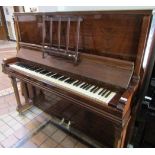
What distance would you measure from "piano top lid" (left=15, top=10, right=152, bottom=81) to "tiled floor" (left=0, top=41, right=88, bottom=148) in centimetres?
112

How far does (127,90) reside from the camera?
110 centimetres

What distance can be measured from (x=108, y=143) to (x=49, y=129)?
0.81 m

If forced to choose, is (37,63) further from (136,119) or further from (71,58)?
(136,119)

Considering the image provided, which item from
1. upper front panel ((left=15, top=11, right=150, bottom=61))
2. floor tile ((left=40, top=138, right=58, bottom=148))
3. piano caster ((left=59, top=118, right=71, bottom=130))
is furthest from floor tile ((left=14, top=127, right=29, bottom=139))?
upper front panel ((left=15, top=11, right=150, bottom=61))

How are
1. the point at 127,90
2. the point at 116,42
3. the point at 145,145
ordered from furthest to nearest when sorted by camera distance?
1. the point at 145,145
2. the point at 116,42
3. the point at 127,90

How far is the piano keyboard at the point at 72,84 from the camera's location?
116 cm

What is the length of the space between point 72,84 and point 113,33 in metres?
0.58

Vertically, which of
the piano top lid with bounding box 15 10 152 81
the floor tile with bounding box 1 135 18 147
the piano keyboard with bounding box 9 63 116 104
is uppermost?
the piano top lid with bounding box 15 10 152 81

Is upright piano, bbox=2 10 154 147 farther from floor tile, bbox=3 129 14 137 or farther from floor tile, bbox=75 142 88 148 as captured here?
floor tile, bbox=3 129 14 137

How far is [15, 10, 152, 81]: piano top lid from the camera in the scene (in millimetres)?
1063

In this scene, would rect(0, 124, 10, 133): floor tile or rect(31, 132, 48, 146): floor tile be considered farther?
rect(0, 124, 10, 133): floor tile

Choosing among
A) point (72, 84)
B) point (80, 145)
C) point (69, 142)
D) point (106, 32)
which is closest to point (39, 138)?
point (69, 142)
